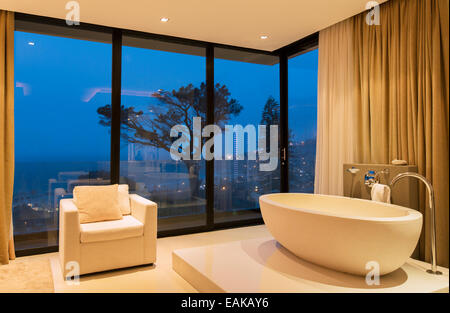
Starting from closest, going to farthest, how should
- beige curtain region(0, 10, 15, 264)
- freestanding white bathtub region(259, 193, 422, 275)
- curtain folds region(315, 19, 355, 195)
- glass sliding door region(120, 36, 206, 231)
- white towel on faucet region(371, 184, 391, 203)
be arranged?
freestanding white bathtub region(259, 193, 422, 275) < white towel on faucet region(371, 184, 391, 203) < beige curtain region(0, 10, 15, 264) < curtain folds region(315, 19, 355, 195) < glass sliding door region(120, 36, 206, 231)

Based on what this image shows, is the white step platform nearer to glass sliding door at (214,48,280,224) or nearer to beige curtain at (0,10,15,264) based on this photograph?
glass sliding door at (214,48,280,224)

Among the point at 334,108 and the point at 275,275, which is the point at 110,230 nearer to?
the point at 275,275

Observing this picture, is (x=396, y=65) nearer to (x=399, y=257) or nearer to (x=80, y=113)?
(x=399, y=257)

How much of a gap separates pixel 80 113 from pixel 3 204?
1.28 m

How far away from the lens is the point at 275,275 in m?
2.44

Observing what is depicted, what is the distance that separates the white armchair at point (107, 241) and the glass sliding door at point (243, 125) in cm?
166

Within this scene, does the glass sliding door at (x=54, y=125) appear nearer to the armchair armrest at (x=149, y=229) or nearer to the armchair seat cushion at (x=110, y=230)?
the armchair seat cushion at (x=110, y=230)

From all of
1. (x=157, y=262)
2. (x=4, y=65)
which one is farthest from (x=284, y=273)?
(x=4, y=65)

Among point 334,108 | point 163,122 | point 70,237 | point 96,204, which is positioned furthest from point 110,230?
point 334,108

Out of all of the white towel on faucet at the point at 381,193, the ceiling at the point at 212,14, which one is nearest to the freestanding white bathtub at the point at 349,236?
the white towel on faucet at the point at 381,193

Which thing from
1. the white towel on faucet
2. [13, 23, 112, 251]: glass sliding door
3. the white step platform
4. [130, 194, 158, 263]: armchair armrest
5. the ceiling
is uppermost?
the ceiling

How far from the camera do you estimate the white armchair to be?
9.07ft

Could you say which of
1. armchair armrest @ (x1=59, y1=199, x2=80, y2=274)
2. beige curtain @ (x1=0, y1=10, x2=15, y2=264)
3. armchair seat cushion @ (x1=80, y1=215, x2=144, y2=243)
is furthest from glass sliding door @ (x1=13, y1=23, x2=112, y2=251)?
armchair armrest @ (x1=59, y1=199, x2=80, y2=274)

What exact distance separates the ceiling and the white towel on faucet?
1.86 meters
